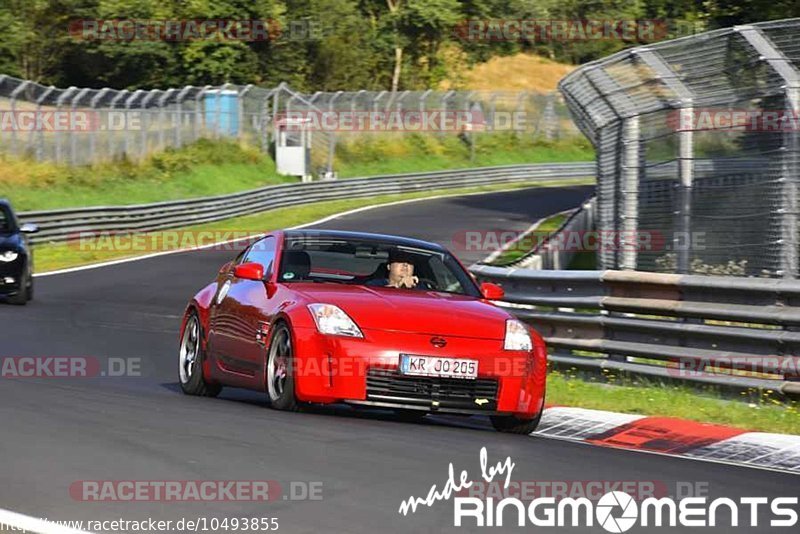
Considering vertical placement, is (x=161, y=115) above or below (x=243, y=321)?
above

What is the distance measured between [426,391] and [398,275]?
1.39 meters

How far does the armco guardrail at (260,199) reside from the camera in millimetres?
32281

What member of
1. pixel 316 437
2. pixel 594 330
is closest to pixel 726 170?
pixel 594 330

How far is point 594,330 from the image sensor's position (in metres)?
12.1

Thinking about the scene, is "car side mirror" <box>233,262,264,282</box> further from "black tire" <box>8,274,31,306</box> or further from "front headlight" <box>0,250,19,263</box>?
"black tire" <box>8,274,31,306</box>

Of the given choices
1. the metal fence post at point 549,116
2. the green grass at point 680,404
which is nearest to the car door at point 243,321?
the green grass at point 680,404

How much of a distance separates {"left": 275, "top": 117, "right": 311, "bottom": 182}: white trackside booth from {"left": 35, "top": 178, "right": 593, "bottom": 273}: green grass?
311 cm

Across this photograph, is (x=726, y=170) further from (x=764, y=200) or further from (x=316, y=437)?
(x=316, y=437)

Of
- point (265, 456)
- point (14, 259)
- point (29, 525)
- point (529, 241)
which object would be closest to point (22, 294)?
point (14, 259)

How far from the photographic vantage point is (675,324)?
11367mm

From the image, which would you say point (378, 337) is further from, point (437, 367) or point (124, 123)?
point (124, 123)

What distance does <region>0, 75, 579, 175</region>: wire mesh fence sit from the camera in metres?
Result: 38.8

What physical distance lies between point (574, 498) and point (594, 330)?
221 inches

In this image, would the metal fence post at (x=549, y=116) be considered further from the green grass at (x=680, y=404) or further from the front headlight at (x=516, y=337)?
the front headlight at (x=516, y=337)
